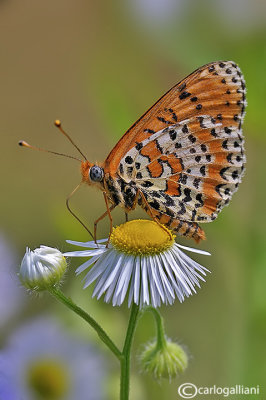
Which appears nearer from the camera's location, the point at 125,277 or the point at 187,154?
the point at 125,277

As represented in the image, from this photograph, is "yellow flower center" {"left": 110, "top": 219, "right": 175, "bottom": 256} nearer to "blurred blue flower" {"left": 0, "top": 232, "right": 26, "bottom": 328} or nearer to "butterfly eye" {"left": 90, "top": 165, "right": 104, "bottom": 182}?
"butterfly eye" {"left": 90, "top": 165, "right": 104, "bottom": 182}

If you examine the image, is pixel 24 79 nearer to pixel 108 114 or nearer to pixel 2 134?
pixel 2 134

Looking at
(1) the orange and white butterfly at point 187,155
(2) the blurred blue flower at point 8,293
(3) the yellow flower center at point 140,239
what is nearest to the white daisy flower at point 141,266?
(3) the yellow flower center at point 140,239

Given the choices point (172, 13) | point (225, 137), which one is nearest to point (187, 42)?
point (172, 13)

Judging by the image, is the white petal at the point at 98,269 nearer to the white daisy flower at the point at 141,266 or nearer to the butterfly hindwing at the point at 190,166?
the white daisy flower at the point at 141,266

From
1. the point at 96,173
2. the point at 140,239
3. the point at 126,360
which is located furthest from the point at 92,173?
the point at 126,360

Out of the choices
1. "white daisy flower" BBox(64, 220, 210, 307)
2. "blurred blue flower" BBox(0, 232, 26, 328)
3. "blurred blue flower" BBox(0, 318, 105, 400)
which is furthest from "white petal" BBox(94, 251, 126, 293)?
"blurred blue flower" BBox(0, 232, 26, 328)

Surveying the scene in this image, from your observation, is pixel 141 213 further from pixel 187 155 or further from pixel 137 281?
pixel 137 281
